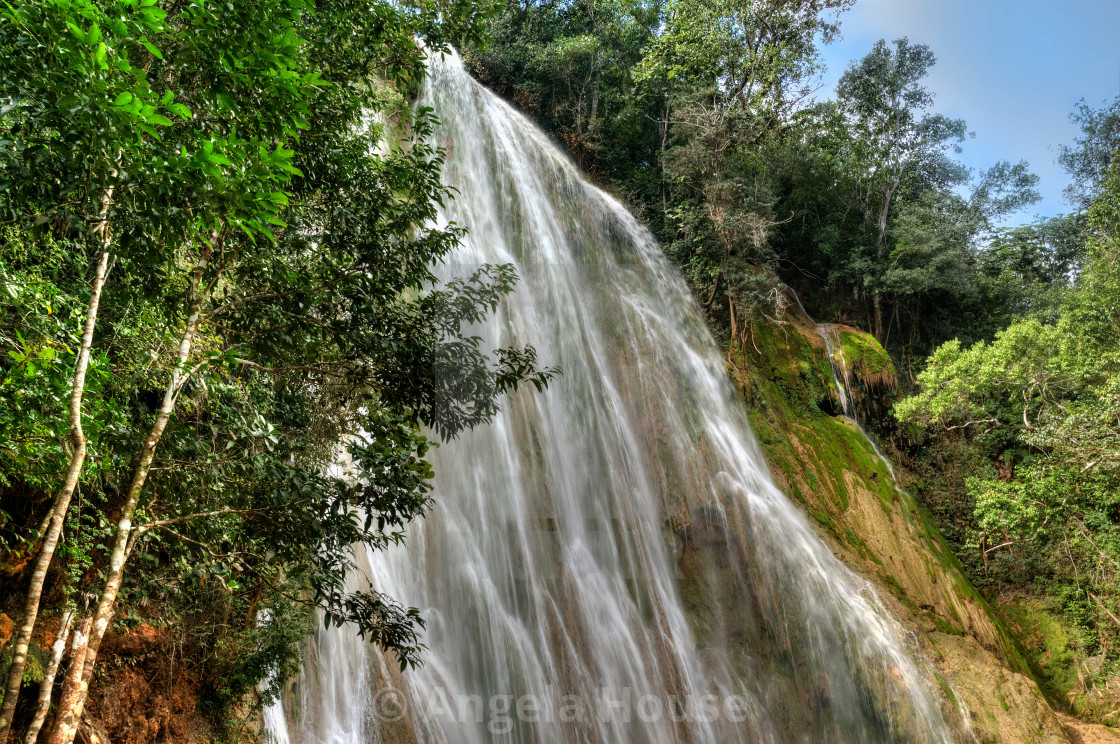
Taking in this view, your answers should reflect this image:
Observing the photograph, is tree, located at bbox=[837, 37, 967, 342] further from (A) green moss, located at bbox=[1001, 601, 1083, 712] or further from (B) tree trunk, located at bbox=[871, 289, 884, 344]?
(A) green moss, located at bbox=[1001, 601, 1083, 712]

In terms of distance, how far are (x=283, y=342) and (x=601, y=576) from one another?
319 inches

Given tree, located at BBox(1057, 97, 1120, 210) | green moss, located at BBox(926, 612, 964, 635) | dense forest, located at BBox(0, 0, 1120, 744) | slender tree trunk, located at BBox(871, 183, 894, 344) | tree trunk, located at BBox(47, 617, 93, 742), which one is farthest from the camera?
tree, located at BBox(1057, 97, 1120, 210)

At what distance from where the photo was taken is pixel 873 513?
14.4m

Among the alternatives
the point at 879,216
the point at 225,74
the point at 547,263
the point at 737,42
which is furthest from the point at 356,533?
the point at 879,216

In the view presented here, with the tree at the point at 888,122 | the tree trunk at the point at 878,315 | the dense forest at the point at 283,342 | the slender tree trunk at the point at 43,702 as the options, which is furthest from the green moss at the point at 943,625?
the slender tree trunk at the point at 43,702

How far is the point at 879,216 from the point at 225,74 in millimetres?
23094

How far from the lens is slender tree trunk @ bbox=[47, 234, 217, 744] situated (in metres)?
3.07

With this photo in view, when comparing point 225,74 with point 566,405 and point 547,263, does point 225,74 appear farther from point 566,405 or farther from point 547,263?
point 547,263

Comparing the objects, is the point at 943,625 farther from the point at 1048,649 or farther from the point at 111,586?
the point at 111,586

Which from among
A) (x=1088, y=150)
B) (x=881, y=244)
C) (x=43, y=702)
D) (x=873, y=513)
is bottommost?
(x=43, y=702)

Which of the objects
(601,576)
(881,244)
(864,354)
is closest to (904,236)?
(881,244)

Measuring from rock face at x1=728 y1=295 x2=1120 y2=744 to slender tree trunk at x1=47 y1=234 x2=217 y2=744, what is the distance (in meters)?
12.8

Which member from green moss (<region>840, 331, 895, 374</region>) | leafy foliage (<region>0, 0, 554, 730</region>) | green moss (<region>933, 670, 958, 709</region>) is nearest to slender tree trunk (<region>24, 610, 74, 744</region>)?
leafy foliage (<region>0, 0, 554, 730</region>)

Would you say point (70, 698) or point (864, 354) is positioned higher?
point (864, 354)
